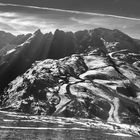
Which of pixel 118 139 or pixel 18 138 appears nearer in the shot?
pixel 18 138

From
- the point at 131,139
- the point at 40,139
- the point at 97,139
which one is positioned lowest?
the point at 131,139

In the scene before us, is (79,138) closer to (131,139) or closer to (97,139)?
(97,139)

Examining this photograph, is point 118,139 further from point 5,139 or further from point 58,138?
point 5,139

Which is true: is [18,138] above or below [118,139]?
above

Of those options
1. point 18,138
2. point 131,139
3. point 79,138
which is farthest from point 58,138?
point 131,139

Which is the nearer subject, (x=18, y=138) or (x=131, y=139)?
(x=18, y=138)

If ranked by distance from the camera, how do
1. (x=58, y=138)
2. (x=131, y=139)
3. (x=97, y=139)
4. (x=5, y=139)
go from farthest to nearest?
1. (x=131, y=139)
2. (x=97, y=139)
3. (x=58, y=138)
4. (x=5, y=139)

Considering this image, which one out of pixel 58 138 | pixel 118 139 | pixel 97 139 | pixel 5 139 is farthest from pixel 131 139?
pixel 5 139

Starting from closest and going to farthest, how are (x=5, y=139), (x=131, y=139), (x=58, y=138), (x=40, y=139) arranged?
(x=5, y=139)
(x=40, y=139)
(x=58, y=138)
(x=131, y=139)

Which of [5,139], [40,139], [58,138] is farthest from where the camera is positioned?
[58,138]
